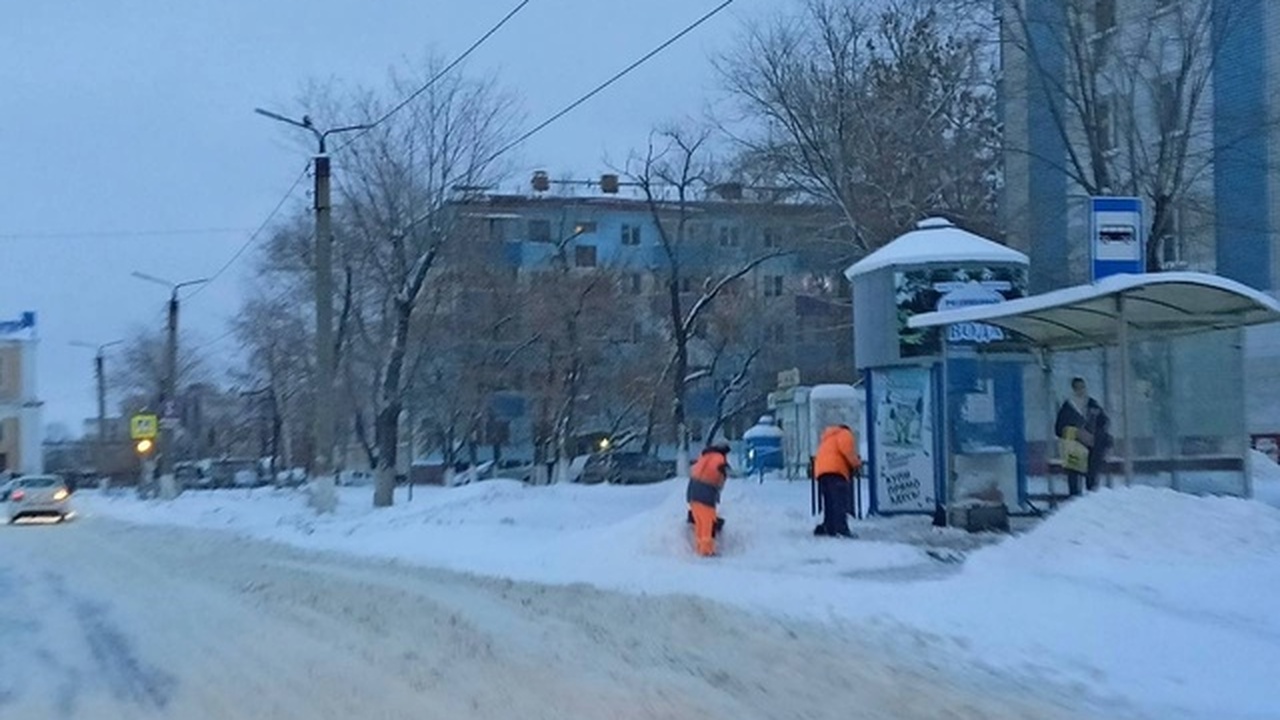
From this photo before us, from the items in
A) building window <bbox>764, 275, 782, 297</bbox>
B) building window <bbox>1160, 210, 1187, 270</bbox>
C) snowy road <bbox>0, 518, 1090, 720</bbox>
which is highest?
building window <bbox>764, 275, 782, 297</bbox>

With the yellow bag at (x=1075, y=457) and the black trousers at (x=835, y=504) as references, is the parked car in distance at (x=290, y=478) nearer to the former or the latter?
the black trousers at (x=835, y=504)

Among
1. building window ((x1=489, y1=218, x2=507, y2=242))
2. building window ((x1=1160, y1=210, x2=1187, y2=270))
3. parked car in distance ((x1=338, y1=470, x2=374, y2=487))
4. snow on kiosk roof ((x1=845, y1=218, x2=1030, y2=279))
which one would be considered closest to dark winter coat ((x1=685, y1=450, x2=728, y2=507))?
snow on kiosk roof ((x1=845, y1=218, x2=1030, y2=279))

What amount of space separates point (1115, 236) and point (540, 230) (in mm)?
57044

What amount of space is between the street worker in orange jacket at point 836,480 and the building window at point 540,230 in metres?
50.1

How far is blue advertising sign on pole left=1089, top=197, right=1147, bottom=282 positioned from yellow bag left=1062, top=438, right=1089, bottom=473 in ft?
13.3

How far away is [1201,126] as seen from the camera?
121 ft

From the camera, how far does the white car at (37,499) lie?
5450cm

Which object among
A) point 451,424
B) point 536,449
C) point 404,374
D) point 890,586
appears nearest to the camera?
point 890,586

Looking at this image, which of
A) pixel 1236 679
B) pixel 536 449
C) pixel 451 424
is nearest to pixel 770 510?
pixel 1236 679

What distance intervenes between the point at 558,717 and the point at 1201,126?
3019 centimetres

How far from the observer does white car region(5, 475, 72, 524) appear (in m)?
54.5

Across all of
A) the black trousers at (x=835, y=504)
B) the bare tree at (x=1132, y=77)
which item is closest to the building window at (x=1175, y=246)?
the bare tree at (x=1132, y=77)

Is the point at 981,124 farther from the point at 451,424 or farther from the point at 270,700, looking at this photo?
the point at 270,700

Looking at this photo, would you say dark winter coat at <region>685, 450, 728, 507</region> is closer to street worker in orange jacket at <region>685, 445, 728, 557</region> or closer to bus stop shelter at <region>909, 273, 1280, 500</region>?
street worker in orange jacket at <region>685, 445, 728, 557</region>
